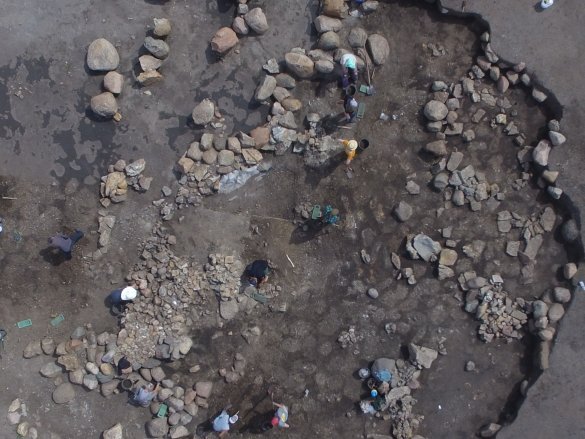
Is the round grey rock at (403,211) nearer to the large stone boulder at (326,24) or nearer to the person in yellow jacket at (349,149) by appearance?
the person in yellow jacket at (349,149)

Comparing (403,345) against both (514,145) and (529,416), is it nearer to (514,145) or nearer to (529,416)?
(529,416)

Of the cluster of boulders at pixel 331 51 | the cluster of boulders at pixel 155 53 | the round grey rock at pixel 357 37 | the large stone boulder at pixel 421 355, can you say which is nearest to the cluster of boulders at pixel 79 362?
the cluster of boulders at pixel 155 53

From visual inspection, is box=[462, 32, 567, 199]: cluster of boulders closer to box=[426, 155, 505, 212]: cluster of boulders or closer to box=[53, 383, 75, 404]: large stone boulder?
box=[426, 155, 505, 212]: cluster of boulders

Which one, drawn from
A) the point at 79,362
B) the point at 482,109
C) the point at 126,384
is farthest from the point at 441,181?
the point at 79,362

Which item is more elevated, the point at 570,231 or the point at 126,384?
the point at 570,231

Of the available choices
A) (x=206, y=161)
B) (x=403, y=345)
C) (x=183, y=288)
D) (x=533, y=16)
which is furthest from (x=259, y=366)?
(x=533, y=16)

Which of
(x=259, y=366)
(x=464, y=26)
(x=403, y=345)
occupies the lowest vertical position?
(x=259, y=366)

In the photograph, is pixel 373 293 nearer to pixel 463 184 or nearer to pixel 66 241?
pixel 463 184
